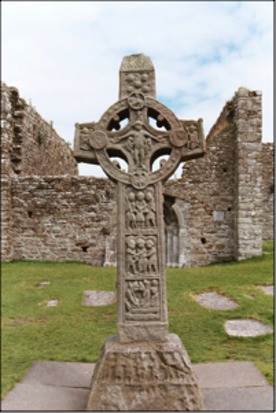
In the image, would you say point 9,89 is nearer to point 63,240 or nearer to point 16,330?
point 63,240

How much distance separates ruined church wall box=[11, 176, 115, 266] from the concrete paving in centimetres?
730

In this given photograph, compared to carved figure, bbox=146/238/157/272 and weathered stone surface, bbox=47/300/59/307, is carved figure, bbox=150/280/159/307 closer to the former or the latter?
carved figure, bbox=146/238/157/272

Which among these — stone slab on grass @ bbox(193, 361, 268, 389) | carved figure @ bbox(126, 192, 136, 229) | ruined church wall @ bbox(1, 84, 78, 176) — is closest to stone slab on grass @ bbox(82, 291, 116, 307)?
stone slab on grass @ bbox(193, 361, 268, 389)

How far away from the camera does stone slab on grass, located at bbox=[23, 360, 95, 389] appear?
126 inches

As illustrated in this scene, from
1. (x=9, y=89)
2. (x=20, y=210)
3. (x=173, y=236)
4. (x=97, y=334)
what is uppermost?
(x=9, y=89)

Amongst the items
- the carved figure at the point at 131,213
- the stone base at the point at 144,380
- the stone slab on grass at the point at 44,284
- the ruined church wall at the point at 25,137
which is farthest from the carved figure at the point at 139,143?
the ruined church wall at the point at 25,137

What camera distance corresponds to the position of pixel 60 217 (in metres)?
10.9

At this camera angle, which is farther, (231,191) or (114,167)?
(231,191)

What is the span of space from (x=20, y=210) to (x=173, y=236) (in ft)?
14.8

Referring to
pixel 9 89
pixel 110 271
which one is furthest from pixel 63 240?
pixel 9 89

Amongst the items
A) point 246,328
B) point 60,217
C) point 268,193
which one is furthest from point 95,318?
point 268,193

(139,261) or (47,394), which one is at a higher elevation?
(139,261)

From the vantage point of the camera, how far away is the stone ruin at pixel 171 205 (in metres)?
10.6

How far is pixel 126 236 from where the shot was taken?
119 inches
